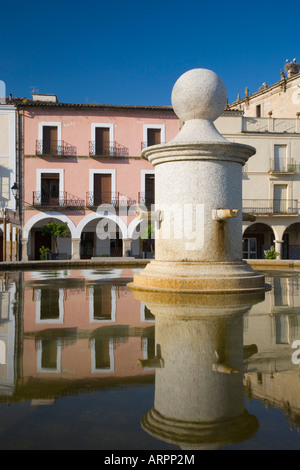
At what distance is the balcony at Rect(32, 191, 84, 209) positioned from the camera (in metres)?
25.7

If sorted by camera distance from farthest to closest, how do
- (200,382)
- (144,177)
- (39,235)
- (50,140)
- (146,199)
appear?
(39,235) → (144,177) → (146,199) → (50,140) → (200,382)

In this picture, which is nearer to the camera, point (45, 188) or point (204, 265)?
point (204, 265)

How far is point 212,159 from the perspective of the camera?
6734 mm

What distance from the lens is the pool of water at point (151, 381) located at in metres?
1.93

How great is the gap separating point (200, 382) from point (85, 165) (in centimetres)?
2448

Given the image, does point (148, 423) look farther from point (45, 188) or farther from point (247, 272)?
point (45, 188)

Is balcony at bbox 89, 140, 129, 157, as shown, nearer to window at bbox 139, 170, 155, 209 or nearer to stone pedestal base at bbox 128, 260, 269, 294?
window at bbox 139, 170, 155, 209

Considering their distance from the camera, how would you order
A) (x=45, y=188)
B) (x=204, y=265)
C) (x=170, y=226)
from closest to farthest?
(x=204, y=265)
(x=170, y=226)
(x=45, y=188)

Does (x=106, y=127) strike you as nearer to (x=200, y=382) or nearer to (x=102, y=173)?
(x=102, y=173)

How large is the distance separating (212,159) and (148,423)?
513 centimetres

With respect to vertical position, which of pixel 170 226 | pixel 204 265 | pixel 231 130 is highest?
pixel 231 130

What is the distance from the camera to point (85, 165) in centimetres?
2622

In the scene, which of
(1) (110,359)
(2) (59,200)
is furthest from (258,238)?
(1) (110,359)

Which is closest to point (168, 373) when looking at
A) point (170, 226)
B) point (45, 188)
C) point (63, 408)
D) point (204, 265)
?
point (63, 408)
